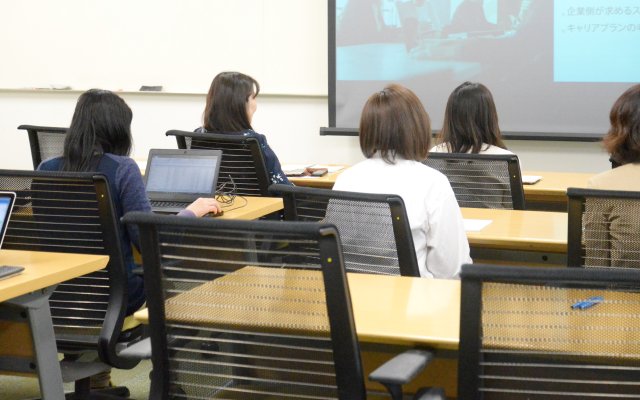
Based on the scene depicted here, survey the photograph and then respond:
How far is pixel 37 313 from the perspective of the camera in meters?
1.74

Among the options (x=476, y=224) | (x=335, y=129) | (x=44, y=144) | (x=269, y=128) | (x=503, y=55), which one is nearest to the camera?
(x=476, y=224)

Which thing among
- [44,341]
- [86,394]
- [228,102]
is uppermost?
[228,102]

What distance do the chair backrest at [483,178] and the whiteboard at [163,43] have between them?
9.30 ft

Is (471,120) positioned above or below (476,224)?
above

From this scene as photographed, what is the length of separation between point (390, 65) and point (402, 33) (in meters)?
0.26

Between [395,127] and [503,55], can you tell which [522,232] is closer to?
[395,127]

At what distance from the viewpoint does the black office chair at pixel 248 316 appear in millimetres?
1173

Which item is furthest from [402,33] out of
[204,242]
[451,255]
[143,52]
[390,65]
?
[204,242]

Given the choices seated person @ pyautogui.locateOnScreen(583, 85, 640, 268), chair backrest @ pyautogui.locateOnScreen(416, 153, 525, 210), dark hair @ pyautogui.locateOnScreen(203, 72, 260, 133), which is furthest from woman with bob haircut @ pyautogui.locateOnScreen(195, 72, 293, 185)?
seated person @ pyautogui.locateOnScreen(583, 85, 640, 268)

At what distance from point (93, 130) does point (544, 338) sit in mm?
1697

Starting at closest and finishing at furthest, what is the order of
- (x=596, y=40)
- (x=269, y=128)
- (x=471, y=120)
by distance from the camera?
(x=471, y=120)
(x=596, y=40)
(x=269, y=128)

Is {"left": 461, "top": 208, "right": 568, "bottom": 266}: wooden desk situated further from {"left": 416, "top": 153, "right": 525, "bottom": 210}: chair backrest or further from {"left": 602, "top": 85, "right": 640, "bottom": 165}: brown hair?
{"left": 602, "top": 85, "right": 640, "bottom": 165}: brown hair

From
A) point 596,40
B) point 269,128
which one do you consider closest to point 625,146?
point 596,40

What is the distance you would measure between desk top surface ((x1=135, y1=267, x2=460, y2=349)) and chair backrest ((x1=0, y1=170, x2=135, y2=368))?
678 millimetres
